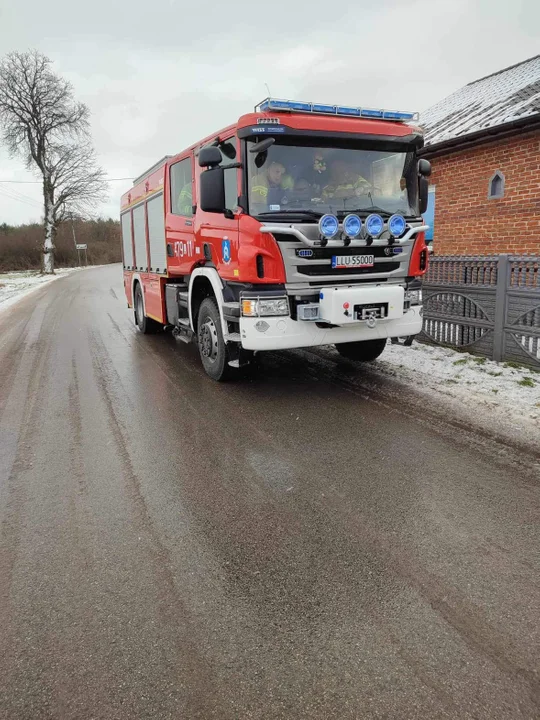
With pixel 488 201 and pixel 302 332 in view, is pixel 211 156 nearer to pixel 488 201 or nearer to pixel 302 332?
pixel 302 332

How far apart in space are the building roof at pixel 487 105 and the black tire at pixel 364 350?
519 centimetres

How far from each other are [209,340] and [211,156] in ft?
7.04

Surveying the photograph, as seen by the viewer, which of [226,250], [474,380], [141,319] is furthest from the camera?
[141,319]

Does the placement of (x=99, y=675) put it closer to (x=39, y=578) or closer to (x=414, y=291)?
(x=39, y=578)

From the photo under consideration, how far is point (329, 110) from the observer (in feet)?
18.0

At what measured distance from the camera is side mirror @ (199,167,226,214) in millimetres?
5289

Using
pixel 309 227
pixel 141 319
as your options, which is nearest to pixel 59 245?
pixel 141 319

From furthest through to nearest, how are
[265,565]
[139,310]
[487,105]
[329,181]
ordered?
[487,105] < [139,310] < [329,181] < [265,565]

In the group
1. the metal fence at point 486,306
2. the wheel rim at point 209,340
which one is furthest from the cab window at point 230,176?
the metal fence at point 486,306

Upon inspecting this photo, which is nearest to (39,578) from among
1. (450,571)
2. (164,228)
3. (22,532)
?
(22,532)

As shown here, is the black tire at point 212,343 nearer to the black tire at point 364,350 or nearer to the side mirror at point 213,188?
the side mirror at point 213,188

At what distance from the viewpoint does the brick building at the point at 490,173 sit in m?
9.45

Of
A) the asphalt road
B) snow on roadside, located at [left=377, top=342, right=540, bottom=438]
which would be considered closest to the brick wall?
snow on roadside, located at [left=377, top=342, right=540, bottom=438]

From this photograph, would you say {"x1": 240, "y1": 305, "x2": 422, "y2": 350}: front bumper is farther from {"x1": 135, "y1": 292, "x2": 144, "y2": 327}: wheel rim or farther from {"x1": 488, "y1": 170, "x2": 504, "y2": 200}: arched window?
{"x1": 488, "y1": 170, "x2": 504, "y2": 200}: arched window
